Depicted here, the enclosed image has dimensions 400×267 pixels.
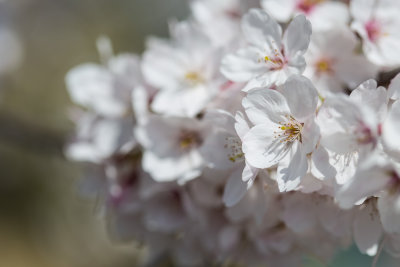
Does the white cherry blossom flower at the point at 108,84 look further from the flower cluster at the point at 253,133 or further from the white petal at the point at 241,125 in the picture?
the white petal at the point at 241,125

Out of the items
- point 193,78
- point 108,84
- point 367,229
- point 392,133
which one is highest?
point 108,84

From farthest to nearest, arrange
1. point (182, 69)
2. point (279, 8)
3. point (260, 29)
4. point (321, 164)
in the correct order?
point (182, 69)
point (279, 8)
point (260, 29)
point (321, 164)

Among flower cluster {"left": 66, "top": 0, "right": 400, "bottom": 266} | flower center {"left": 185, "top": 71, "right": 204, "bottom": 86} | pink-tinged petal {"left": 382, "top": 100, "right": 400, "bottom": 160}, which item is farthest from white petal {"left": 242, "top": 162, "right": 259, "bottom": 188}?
flower center {"left": 185, "top": 71, "right": 204, "bottom": 86}

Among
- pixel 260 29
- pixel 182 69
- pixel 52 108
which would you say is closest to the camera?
pixel 260 29

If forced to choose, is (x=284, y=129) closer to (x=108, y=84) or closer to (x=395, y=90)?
(x=395, y=90)

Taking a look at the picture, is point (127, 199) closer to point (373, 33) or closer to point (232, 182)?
point (232, 182)

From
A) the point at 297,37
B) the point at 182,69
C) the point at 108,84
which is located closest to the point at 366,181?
the point at 297,37

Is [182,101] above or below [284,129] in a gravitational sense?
above

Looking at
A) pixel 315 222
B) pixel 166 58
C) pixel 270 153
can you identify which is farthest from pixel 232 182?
pixel 166 58

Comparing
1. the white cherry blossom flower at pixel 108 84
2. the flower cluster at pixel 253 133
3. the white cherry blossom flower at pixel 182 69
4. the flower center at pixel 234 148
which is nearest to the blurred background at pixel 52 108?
the white cherry blossom flower at pixel 108 84
